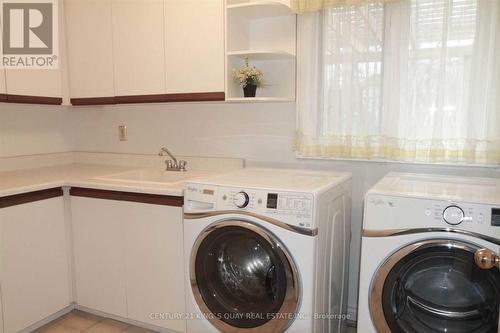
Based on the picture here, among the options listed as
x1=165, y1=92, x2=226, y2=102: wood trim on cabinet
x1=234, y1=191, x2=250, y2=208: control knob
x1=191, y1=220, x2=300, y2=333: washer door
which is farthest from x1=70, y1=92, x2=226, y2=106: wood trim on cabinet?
x1=191, y1=220, x2=300, y2=333: washer door

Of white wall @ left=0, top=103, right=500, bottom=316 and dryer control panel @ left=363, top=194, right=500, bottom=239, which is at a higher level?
white wall @ left=0, top=103, right=500, bottom=316

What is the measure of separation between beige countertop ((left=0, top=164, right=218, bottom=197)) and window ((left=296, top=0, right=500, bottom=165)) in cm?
86

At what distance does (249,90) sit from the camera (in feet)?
7.71

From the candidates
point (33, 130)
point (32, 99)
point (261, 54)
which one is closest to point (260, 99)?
point (261, 54)

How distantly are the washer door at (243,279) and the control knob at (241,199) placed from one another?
0.08 m

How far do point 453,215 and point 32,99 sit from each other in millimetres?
2515

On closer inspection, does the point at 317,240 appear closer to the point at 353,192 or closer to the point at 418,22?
the point at 353,192

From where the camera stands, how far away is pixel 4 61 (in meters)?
2.44

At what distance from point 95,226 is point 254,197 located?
3.72 ft

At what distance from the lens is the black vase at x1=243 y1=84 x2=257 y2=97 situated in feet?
7.68

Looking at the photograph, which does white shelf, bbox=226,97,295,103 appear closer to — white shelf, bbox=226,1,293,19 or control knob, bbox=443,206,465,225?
white shelf, bbox=226,1,293,19

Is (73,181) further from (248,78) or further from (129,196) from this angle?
(248,78)

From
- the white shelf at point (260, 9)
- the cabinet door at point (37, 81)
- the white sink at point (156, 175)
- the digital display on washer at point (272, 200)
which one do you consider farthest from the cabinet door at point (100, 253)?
the white shelf at point (260, 9)

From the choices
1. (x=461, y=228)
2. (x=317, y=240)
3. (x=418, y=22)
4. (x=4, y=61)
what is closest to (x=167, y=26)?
(x=4, y=61)
